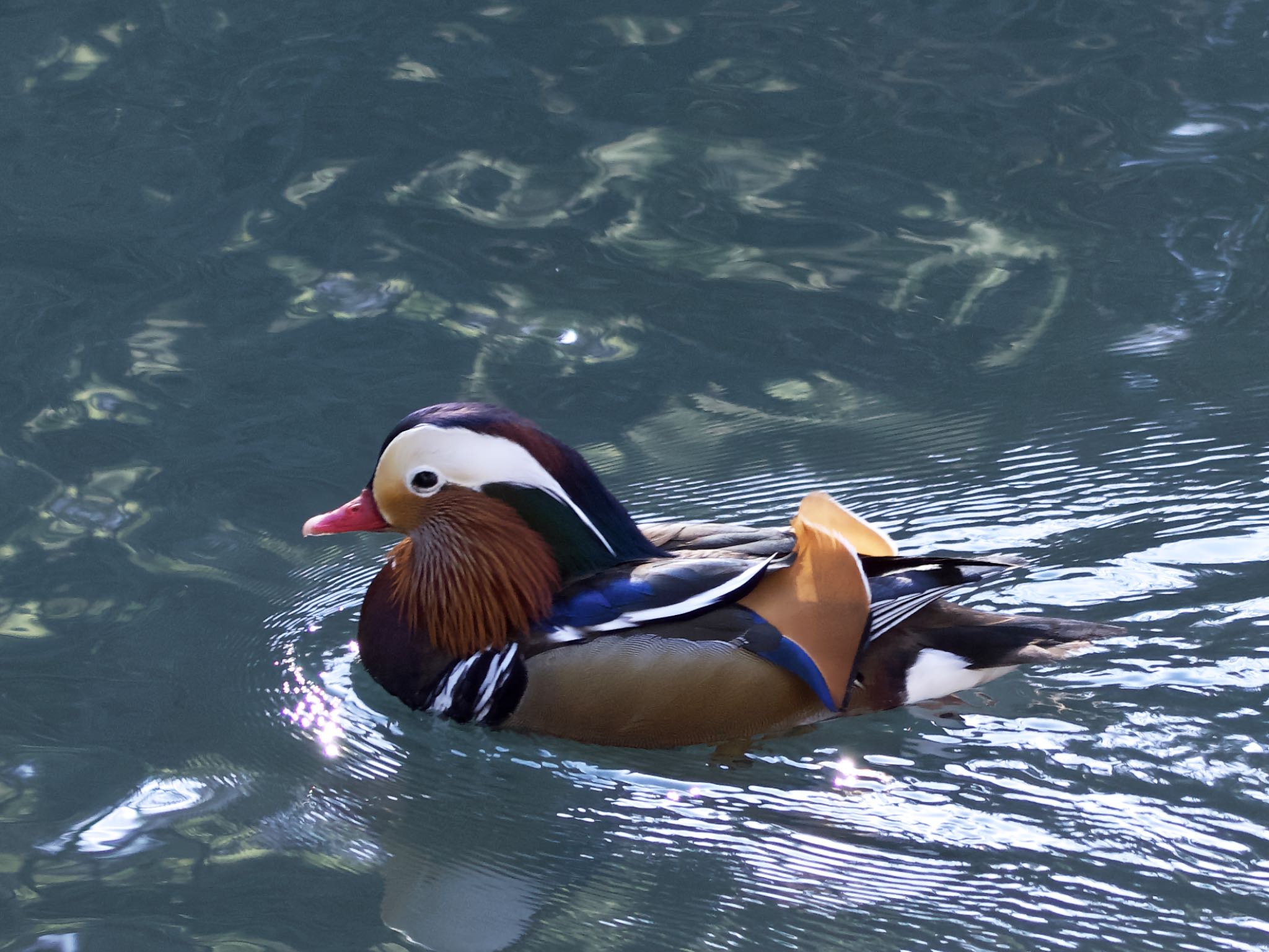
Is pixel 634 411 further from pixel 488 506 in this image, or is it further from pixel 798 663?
pixel 798 663

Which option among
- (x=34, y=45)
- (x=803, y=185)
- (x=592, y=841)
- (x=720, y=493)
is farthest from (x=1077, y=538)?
(x=34, y=45)

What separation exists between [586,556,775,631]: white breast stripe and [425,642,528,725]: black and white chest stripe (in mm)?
327

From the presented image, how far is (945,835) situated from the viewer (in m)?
3.28

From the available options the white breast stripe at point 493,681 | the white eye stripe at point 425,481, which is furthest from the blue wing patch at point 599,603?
the white eye stripe at point 425,481

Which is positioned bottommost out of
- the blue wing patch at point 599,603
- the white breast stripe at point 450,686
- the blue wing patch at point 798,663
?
the white breast stripe at point 450,686

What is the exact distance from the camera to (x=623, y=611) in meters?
3.67

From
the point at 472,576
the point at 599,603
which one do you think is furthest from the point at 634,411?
the point at 599,603

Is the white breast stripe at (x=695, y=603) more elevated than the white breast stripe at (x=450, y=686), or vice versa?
the white breast stripe at (x=695, y=603)

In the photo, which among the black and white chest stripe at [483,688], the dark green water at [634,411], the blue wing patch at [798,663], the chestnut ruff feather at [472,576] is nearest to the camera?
the dark green water at [634,411]

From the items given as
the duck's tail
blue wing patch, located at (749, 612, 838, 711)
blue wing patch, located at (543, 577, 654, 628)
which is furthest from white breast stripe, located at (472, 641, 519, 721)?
the duck's tail

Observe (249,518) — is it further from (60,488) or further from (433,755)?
(433,755)

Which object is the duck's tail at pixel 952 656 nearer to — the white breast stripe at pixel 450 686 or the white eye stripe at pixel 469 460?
the white eye stripe at pixel 469 460

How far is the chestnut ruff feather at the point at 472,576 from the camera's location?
3873 mm

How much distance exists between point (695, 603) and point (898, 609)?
510 millimetres
